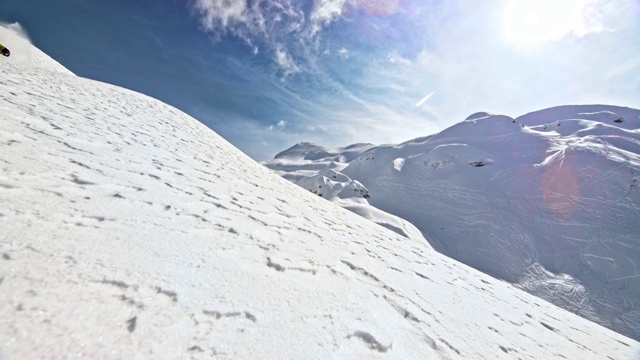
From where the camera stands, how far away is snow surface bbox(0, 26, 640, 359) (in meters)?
1.33

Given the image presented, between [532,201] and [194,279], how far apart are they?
22408 millimetres

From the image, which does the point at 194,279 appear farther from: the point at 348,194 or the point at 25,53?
the point at 25,53

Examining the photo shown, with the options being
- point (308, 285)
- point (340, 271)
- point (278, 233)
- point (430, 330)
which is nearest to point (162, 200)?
point (278, 233)

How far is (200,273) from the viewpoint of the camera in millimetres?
1891

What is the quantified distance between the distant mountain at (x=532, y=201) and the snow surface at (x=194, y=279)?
413 inches

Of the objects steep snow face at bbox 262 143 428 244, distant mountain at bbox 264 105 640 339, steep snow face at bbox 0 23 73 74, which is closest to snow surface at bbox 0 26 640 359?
steep snow face at bbox 262 143 428 244

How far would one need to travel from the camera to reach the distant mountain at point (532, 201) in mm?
12195

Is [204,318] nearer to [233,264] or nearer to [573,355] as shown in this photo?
[233,264]

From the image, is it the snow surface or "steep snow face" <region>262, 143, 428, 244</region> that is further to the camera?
"steep snow face" <region>262, 143, 428, 244</region>

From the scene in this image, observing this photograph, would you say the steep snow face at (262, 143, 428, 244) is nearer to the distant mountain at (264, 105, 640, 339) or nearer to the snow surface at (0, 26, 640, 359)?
the distant mountain at (264, 105, 640, 339)

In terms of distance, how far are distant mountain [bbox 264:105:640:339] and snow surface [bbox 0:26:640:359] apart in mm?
10491

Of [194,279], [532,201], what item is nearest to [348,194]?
[532,201]

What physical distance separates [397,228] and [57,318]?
1366cm

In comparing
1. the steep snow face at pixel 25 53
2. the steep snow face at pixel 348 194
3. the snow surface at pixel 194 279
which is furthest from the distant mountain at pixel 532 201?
the steep snow face at pixel 25 53
